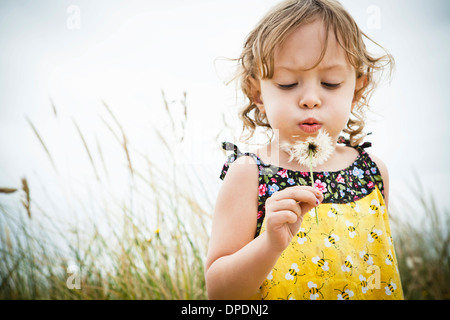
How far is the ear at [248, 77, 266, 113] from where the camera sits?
1.32m

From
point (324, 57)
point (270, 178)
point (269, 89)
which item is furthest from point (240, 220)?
point (324, 57)

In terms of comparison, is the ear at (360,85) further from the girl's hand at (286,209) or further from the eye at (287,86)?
the girl's hand at (286,209)

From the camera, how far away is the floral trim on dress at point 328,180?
1175mm

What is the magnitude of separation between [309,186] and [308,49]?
1.34ft

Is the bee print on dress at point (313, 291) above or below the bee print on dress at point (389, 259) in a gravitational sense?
below

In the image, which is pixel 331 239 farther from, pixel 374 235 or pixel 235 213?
pixel 235 213

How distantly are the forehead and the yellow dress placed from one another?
328 mm

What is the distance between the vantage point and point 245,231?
3.64 ft

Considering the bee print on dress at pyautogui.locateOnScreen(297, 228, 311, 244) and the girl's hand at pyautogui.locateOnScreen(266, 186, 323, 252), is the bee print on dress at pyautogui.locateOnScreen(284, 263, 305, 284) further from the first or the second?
the girl's hand at pyautogui.locateOnScreen(266, 186, 323, 252)

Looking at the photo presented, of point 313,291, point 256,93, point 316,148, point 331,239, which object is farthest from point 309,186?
point 256,93

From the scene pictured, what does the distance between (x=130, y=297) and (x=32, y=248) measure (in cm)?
61

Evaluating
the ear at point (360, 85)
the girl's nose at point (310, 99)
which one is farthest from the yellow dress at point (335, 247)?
the ear at point (360, 85)

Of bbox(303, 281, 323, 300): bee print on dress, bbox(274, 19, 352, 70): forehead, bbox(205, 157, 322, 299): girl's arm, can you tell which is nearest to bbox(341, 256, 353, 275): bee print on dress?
bbox(303, 281, 323, 300): bee print on dress
